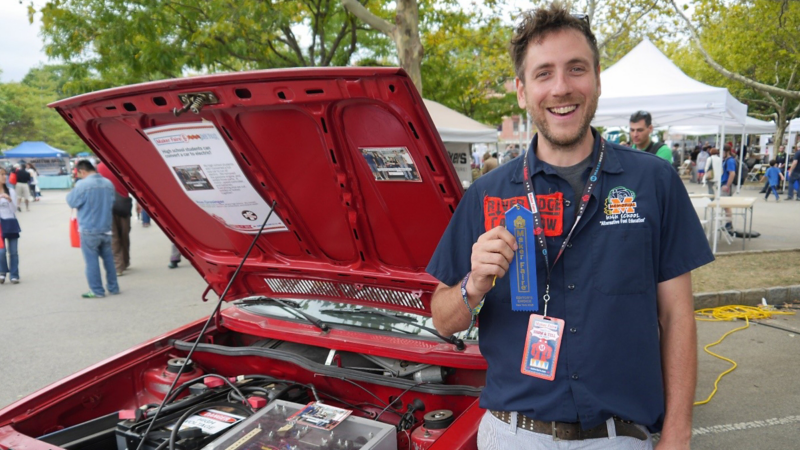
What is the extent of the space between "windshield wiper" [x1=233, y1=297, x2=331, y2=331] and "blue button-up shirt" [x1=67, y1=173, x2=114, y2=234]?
559 centimetres

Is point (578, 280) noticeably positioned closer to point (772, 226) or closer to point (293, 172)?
point (293, 172)

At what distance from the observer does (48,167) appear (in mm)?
35500

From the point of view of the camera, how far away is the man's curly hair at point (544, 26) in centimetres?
155

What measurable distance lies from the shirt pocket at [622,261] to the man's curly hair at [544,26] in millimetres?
531

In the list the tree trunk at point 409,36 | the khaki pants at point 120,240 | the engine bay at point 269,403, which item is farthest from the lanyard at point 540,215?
the khaki pants at point 120,240

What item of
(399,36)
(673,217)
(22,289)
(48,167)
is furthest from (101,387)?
(48,167)

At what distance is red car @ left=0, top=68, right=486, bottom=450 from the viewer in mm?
2002

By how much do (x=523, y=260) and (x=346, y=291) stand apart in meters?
1.55

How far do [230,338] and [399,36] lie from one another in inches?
222

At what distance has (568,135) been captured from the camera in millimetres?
1541

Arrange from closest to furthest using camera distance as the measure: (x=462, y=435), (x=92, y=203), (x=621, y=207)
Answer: (x=621, y=207)
(x=462, y=435)
(x=92, y=203)

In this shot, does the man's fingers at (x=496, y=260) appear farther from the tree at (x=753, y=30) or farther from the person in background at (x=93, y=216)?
the tree at (x=753, y=30)

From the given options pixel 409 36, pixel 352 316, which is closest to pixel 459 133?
pixel 409 36

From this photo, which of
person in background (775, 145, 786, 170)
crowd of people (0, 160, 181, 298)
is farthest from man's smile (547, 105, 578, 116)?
person in background (775, 145, 786, 170)
